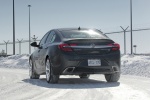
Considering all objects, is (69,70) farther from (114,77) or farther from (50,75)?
(114,77)

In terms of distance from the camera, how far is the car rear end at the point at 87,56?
880 centimetres

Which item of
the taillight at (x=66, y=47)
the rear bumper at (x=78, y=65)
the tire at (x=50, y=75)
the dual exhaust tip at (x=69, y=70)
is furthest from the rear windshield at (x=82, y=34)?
the dual exhaust tip at (x=69, y=70)

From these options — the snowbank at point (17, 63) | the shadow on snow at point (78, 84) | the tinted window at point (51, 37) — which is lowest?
the snowbank at point (17, 63)

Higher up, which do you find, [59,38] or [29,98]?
[59,38]

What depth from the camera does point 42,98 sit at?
6.16 m

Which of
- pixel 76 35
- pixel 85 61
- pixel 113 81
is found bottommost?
pixel 113 81

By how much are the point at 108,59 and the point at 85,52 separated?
61 cm

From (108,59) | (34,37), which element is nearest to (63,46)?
(108,59)

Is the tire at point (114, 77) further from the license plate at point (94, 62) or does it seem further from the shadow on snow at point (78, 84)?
the license plate at point (94, 62)

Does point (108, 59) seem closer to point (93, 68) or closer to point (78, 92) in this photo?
point (93, 68)

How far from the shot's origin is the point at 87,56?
885cm

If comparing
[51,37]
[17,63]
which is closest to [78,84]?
[51,37]

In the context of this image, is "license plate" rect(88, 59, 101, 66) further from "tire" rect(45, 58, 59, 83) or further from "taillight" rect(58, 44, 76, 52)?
"tire" rect(45, 58, 59, 83)

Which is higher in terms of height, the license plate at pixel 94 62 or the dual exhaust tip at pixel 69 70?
the license plate at pixel 94 62
